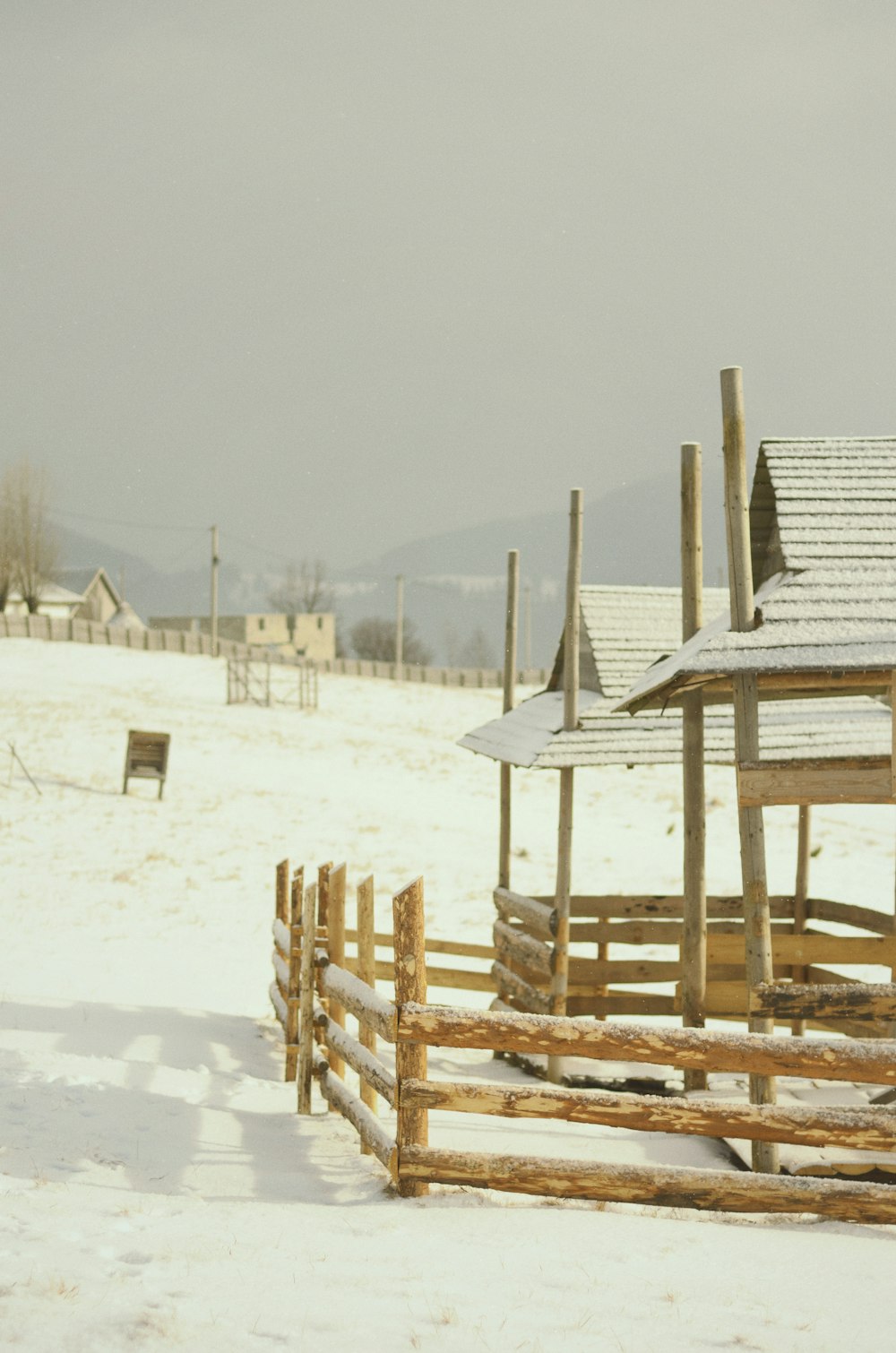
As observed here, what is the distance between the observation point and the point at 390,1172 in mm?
6328

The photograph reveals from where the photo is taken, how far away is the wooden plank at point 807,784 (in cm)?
779

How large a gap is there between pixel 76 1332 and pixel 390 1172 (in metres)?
2.21

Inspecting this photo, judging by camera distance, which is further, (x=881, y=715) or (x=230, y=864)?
(x=230, y=864)

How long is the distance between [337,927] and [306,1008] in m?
0.66

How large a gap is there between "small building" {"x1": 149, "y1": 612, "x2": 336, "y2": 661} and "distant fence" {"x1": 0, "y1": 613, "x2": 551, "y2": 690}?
40.9 m

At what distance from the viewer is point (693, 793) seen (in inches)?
362

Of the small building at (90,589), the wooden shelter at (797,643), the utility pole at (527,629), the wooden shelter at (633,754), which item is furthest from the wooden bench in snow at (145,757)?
the small building at (90,589)

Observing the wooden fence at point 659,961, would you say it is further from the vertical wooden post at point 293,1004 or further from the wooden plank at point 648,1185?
the wooden plank at point 648,1185

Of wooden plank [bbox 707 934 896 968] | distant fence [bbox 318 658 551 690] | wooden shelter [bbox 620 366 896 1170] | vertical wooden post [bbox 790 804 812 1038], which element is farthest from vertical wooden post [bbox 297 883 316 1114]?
distant fence [bbox 318 658 551 690]

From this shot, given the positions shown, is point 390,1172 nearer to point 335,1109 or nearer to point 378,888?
point 335,1109

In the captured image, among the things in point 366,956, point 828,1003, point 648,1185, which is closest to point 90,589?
point 366,956

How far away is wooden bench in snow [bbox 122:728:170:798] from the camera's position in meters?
27.3

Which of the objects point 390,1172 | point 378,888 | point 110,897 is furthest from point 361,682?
point 390,1172

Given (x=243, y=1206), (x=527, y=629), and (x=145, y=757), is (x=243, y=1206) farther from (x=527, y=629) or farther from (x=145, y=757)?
(x=527, y=629)
